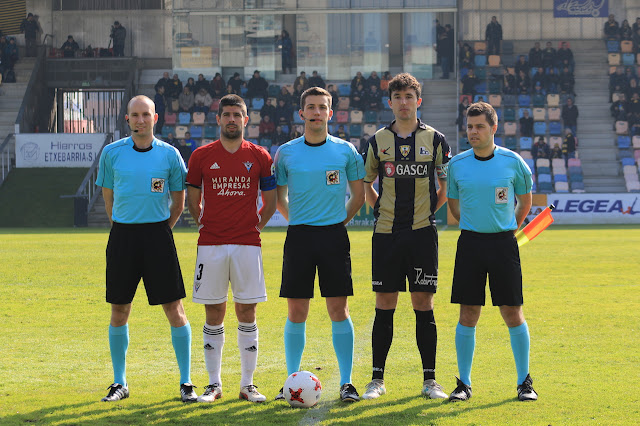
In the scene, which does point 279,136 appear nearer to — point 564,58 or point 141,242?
point 564,58

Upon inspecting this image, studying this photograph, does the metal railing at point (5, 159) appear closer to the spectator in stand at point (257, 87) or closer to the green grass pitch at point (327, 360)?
the spectator in stand at point (257, 87)

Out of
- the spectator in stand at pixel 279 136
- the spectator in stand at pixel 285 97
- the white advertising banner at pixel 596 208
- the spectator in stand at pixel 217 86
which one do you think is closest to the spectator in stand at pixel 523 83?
the white advertising banner at pixel 596 208

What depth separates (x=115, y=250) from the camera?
5.95 metres

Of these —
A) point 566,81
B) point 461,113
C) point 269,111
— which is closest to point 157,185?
point 269,111

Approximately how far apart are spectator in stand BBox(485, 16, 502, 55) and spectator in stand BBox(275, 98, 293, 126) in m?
9.14

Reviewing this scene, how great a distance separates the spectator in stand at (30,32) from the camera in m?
37.7

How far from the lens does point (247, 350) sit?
5914 millimetres

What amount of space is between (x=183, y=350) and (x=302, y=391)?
3.14 ft

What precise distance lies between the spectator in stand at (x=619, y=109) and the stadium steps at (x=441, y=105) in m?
6.25

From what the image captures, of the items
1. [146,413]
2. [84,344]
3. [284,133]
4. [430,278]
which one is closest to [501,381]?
[430,278]

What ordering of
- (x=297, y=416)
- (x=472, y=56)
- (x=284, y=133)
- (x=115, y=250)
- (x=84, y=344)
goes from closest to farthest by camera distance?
(x=297, y=416) < (x=115, y=250) < (x=84, y=344) < (x=284, y=133) < (x=472, y=56)

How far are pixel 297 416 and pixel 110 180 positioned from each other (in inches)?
85.1

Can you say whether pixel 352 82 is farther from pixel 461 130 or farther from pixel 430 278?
pixel 430 278

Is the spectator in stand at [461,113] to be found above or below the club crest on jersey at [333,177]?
above
